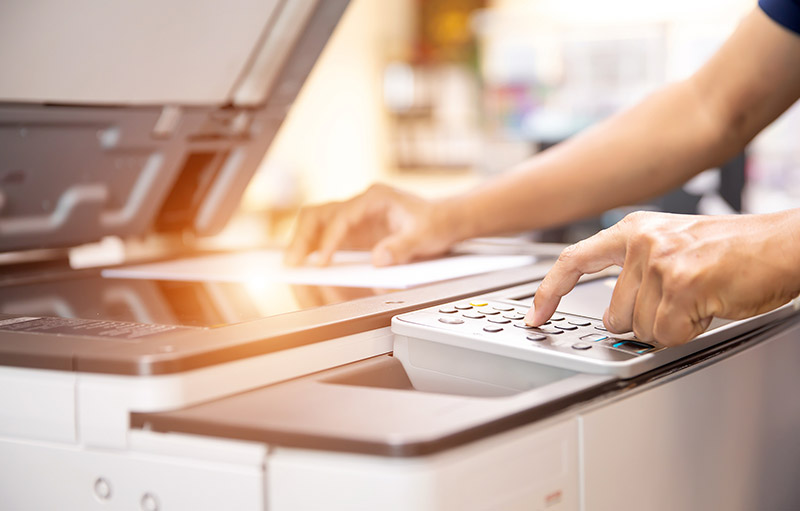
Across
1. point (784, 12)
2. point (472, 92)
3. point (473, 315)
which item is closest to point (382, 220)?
point (473, 315)

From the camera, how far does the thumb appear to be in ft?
3.14

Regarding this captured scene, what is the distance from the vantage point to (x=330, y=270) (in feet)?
3.13

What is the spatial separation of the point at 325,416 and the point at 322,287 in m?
0.34

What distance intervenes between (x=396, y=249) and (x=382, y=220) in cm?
9

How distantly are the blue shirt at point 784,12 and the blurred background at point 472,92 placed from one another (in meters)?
1.78

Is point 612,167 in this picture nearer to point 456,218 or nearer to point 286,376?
point 456,218

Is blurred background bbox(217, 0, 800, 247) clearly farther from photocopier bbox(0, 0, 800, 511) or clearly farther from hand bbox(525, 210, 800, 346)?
hand bbox(525, 210, 800, 346)

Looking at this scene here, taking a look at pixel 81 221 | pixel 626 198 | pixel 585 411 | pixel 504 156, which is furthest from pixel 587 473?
pixel 504 156

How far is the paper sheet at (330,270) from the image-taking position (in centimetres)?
86

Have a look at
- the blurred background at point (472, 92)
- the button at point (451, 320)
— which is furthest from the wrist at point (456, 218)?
the blurred background at point (472, 92)

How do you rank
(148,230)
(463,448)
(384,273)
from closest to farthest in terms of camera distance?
(463,448) < (384,273) < (148,230)

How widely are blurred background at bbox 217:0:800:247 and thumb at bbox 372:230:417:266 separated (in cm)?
179

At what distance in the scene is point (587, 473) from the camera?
532mm

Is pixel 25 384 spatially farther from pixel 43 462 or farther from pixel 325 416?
pixel 325 416
